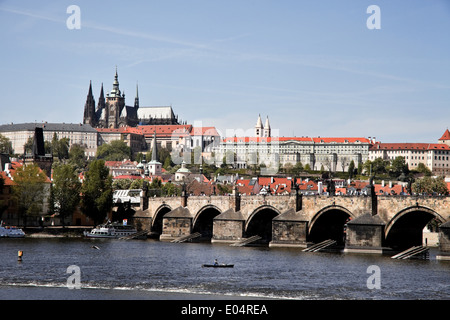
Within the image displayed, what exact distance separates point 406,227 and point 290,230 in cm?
1019

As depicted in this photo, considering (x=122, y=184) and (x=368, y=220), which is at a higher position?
(x=122, y=184)

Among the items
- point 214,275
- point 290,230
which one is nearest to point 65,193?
point 290,230

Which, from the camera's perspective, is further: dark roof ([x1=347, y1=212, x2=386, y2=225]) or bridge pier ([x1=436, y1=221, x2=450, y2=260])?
dark roof ([x1=347, y1=212, x2=386, y2=225])

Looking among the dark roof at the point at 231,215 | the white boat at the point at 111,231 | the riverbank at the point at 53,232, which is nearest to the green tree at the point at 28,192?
the riverbank at the point at 53,232

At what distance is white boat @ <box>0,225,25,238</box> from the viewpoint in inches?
3133

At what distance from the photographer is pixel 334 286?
143 ft

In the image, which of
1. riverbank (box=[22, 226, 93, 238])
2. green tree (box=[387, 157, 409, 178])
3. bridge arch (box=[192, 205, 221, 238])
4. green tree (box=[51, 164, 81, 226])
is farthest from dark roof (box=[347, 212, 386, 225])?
green tree (box=[387, 157, 409, 178])

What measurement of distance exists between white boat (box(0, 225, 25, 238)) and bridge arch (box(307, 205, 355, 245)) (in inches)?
1185

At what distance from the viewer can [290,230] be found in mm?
68938

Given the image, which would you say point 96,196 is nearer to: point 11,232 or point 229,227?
point 11,232

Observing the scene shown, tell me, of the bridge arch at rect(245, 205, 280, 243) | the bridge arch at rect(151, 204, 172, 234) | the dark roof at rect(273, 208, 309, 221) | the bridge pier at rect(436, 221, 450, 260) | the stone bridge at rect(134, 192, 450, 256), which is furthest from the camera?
the bridge arch at rect(151, 204, 172, 234)

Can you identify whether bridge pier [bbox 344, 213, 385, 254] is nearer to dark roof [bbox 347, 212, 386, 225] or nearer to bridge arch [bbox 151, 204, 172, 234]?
dark roof [bbox 347, 212, 386, 225]

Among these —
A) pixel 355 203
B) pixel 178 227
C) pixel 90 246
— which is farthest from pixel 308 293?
pixel 178 227

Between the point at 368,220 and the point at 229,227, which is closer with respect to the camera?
the point at 368,220
